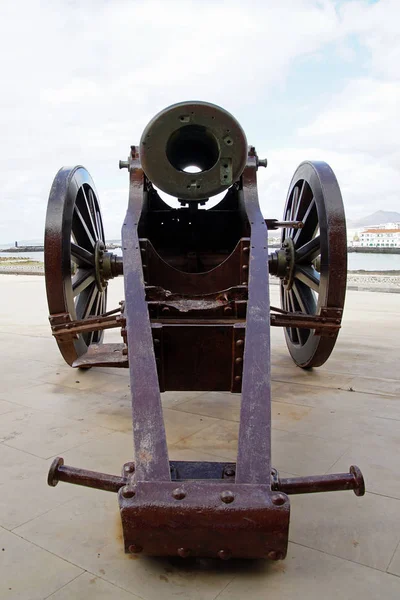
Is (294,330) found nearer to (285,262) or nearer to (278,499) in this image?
(285,262)

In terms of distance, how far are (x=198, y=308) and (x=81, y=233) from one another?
2.42 meters

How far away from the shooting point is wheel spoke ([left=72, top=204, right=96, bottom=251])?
4.94 meters

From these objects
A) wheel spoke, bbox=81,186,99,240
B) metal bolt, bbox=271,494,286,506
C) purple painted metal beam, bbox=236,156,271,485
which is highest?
wheel spoke, bbox=81,186,99,240

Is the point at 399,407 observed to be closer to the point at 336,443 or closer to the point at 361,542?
the point at 336,443

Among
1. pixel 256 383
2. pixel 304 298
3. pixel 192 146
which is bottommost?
pixel 256 383

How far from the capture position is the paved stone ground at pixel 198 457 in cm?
190

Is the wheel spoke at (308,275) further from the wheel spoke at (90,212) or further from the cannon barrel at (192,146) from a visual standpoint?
the wheel spoke at (90,212)

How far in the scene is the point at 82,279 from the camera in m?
4.80

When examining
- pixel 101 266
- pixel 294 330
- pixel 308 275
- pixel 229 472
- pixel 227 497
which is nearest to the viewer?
pixel 227 497

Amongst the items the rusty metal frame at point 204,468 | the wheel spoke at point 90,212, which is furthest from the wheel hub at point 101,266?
the rusty metal frame at point 204,468

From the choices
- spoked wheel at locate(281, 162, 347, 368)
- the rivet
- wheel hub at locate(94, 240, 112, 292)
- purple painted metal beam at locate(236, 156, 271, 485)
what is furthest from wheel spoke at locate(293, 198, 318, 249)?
the rivet

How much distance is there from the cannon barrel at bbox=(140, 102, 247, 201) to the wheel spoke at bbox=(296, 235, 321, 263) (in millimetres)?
1223

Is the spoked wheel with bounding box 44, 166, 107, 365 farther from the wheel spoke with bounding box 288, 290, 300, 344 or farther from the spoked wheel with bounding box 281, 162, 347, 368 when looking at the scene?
the wheel spoke with bounding box 288, 290, 300, 344

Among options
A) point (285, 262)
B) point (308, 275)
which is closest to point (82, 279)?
point (285, 262)
